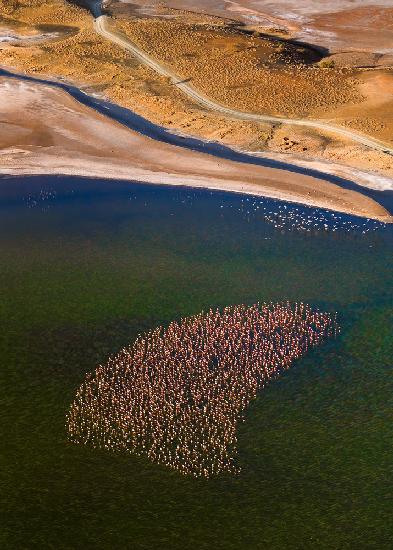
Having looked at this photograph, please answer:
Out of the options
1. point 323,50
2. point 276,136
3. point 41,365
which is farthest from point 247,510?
point 323,50

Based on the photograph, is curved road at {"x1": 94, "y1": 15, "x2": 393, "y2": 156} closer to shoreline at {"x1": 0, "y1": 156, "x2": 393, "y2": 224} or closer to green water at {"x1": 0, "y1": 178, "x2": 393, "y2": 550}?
shoreline at {"x1": 0, "y1": 156, "x2": 393, "y2": 224}

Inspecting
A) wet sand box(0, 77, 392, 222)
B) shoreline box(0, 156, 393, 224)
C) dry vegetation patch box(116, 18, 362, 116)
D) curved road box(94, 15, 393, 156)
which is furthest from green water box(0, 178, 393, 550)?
dry vegetation patch box(116, 18, 362, 116)

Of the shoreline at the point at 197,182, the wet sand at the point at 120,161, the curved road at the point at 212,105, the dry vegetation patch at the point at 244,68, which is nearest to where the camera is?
the shoreline at the point at 197,182

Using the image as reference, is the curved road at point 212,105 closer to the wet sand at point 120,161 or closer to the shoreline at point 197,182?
the wet sand at point 120,161

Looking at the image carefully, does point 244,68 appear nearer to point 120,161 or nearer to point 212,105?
point 212,105

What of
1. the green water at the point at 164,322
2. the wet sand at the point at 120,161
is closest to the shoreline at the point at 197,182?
the wet sand at the point at 120,161
